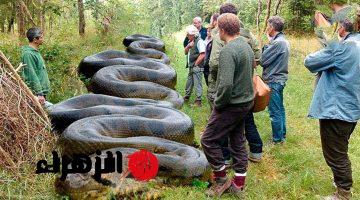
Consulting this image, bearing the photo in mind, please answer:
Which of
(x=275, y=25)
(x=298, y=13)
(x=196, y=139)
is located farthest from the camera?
(x=298, y=13)

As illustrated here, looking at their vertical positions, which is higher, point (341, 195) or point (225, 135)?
point (225, 135)

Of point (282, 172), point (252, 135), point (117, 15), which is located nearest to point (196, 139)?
point (252, 135)

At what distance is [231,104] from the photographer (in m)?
4.35

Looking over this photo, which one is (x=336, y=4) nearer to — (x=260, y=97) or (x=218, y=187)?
(x=260, y=97)

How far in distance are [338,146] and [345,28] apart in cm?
123

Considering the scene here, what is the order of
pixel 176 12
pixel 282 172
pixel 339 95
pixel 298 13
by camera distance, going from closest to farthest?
pixel 339 95, pixel 282 172, pixel 298 13, pixel 176 12

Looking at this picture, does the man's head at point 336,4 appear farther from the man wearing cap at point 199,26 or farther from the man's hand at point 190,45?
the man wearing cap at point 199,26

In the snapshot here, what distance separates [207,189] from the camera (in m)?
4.60

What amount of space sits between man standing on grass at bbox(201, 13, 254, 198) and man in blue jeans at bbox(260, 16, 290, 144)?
1.69 metres

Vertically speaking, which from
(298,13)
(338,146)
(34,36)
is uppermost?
(34,36)

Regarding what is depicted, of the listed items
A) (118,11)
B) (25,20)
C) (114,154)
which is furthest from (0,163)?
(118,11)

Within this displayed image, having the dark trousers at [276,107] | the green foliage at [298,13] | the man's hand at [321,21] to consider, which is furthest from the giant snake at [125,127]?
the green foliage at [298,13]

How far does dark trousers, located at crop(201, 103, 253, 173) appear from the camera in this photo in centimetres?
439

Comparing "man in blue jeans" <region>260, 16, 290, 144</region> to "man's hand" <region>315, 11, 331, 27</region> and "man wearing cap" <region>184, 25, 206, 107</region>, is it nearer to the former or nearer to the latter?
"man's hand" <region>315, 11, 331, 27</region>
